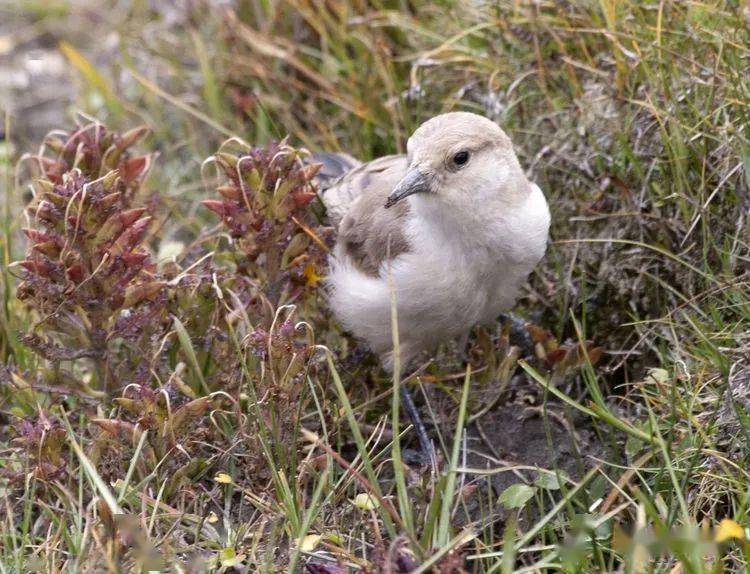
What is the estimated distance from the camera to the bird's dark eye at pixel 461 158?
351 cm

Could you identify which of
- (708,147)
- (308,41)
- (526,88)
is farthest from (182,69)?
(708,147)

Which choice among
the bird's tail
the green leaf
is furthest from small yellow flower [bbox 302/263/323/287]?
the green leaf

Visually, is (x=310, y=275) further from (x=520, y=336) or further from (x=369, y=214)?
(x=520, y=336)

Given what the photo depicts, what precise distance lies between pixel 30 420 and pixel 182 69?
282 cm

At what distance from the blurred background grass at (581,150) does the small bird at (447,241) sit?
0.29 metres

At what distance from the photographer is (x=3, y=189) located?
17.3 ft

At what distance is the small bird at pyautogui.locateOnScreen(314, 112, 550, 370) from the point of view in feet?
11.6

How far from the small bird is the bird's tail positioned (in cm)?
64

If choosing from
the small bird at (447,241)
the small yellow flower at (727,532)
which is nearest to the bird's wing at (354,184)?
the small bird at (447,241)

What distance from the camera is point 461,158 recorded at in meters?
3.53

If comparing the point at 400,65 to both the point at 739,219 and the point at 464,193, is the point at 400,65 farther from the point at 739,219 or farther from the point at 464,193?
the point at 739,219

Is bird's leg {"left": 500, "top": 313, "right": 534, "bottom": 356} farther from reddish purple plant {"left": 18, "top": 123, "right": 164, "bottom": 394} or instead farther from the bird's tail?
reddish purple plant {"left": 18, "top": 123, "right": 164, "bottom": 394}

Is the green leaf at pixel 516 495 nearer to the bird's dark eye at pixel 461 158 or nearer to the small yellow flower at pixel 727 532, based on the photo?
the small yellow flower at pixel 727 532

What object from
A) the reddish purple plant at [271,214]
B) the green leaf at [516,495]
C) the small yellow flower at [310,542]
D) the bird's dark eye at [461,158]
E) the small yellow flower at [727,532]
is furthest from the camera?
the reddish purple plant at [271,214]
